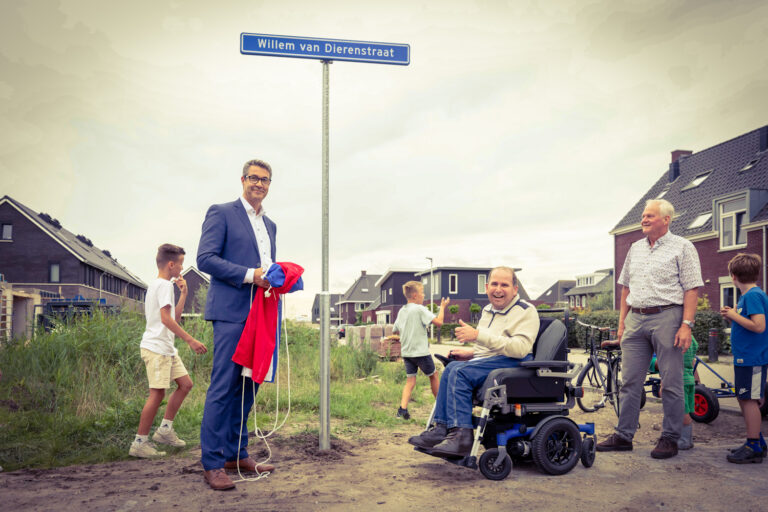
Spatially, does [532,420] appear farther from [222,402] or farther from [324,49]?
[324,49]

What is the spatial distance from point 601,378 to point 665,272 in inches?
141

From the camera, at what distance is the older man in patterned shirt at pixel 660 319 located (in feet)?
15.9

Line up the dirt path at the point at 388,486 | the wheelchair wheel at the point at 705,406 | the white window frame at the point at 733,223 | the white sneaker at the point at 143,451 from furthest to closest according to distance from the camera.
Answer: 1. the white window frame at the point at 733,223
2. the wheelchair wheel at the point at 705,406
3. the white sneaker at the point at 143,451
4. the dirt path at the point at 388,486

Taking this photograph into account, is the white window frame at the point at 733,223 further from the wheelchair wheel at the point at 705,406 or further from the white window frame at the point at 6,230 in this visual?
the white window frame at the point at 6,230

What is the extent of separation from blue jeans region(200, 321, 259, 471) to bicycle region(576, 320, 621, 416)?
471cm

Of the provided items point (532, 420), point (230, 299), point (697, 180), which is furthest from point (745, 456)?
point (697, 180)

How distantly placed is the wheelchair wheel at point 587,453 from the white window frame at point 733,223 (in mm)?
23000

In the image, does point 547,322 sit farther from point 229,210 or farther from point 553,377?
point 229,210

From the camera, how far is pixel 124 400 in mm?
6605

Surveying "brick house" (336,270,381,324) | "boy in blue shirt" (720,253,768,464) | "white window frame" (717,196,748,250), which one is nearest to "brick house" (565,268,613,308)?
"brick house" (336,270,381,324)

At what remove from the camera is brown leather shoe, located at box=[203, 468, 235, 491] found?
3.71m

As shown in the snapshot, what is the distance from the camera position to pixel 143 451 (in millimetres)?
4703

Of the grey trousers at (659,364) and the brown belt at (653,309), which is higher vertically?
the brown belt at (653,309)

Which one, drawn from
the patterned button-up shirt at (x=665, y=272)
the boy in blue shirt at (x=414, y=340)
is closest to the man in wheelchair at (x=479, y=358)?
the patterned button-up shirt at (x=665, y=272)
